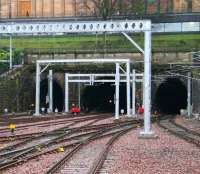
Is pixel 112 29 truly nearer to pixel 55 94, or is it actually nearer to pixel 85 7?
pixel 55 94

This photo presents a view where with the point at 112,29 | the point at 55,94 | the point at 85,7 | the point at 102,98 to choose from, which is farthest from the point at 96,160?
the point at 85,7

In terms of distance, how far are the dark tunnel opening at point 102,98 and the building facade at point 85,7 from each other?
408 inches

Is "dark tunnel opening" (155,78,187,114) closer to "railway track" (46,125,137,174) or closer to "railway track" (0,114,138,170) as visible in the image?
"railway track" (0,114,138,170)

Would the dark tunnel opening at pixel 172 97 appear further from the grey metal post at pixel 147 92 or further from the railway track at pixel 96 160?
the grey metal post at pixel 147 92

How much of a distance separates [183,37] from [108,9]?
30.5ft

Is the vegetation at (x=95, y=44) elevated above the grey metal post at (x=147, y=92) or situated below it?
above

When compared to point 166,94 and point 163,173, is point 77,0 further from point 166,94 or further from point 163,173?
point 163,173

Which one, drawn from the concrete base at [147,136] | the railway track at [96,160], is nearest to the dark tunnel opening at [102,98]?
the railway track at [96,160]

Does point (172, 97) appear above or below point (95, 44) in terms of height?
below

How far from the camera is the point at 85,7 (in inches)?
3401

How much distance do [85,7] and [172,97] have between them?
2052 cm

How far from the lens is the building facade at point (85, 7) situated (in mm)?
79562

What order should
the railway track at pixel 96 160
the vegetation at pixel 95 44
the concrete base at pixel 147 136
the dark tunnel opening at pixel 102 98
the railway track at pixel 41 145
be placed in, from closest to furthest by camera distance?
the railway track at pixel 96 160 < the railway track at pixel 41 145 < the concrete base at pixel 147 136 < the vegetation at pixel 95 44 < the dark tunnel opening at pixel 102 98

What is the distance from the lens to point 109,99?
71812mm
